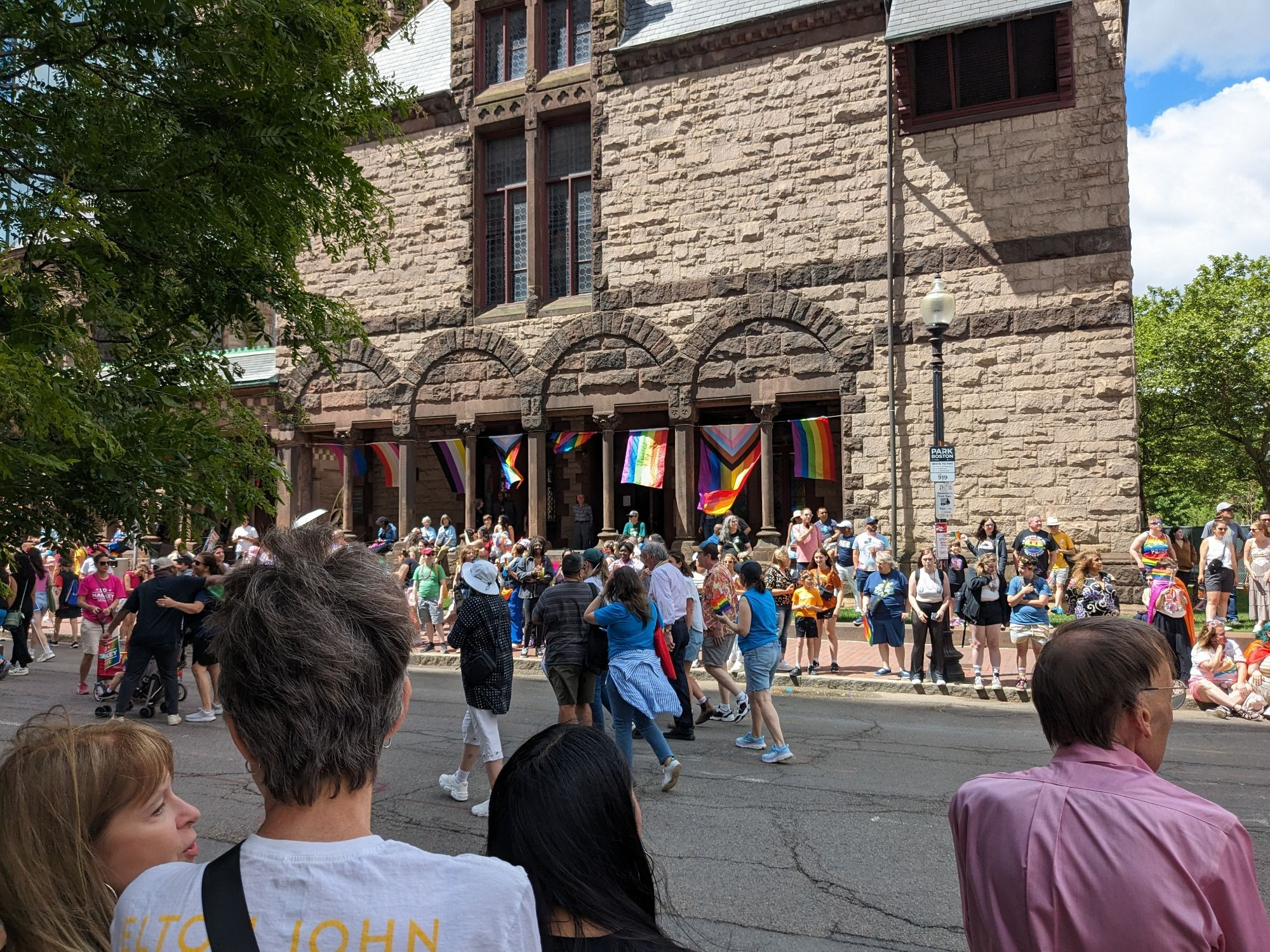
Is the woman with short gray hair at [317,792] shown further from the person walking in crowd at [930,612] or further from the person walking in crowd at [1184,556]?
the person walking in crowd at [1184,556]

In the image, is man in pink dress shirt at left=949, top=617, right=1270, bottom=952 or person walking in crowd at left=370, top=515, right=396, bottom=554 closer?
man in pink dress shirt at left=949, top=617, right=1270, bottom=952

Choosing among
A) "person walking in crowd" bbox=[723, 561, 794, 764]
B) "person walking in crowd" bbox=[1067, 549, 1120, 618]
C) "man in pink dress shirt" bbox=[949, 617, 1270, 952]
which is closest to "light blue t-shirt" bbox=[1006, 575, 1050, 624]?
"person walking in crowd" bbox=[1067, 549, 1120, 618]

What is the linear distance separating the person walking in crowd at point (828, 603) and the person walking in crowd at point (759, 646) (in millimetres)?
4836

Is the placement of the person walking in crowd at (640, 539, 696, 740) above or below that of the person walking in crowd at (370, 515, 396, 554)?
below

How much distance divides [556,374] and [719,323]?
3916 mm

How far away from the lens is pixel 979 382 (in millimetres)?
17594

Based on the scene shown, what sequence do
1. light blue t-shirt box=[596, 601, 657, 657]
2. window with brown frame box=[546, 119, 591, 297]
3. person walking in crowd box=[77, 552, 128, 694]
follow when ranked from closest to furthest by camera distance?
1. light blue t-shirt box=[596, 601, 657, 657]
2. person walking in crowd box=[77, 552, 128, 694]
3. window with brown frame box=[546, 119, 591, 297]

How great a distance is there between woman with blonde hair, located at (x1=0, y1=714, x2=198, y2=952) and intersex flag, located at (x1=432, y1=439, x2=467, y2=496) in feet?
68.0

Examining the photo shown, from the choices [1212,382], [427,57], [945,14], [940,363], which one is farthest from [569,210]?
[1212,382]

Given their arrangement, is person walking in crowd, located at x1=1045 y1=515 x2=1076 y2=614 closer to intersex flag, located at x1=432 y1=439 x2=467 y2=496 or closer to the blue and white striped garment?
the blue and white striped garment

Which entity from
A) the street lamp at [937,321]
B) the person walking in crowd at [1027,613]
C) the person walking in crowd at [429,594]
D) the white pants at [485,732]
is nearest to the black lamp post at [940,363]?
the street lamp at [937,321]

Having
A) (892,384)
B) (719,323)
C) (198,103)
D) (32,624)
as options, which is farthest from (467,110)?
(198,103)

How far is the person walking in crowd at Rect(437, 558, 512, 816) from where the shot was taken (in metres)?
6.93

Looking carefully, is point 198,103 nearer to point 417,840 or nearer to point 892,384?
point 417,840
